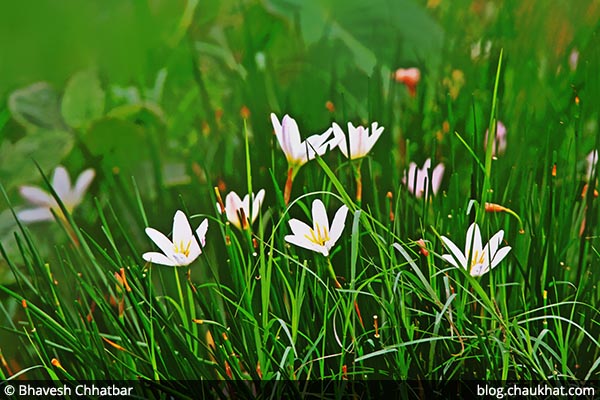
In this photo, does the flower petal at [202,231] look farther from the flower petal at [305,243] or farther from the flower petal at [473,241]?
the flower petal at [473,241]

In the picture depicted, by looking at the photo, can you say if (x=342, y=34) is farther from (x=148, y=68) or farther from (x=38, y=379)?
(x=38, y=379)

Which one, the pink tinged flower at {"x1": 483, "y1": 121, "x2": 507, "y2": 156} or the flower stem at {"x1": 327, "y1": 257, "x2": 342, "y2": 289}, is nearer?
the flower stem at {"x1": 327, "y1": 257, "x2": 342, "y2": 289}

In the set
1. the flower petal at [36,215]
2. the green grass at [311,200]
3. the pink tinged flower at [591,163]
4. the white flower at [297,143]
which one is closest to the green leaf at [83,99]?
the green grass at [311,200]

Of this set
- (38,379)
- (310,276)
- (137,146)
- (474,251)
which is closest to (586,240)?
(474,251)

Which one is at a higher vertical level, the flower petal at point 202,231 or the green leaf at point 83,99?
the green leaf at point 83,99

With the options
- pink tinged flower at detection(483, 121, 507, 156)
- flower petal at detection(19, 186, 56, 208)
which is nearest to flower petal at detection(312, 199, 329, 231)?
pink tinged flower at detection(483, 121, 507, 156)

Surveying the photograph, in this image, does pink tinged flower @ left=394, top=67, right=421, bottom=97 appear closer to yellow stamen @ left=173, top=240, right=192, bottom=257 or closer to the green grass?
the green grass
